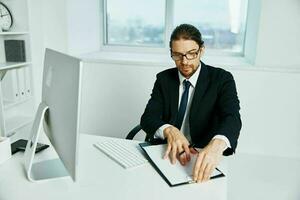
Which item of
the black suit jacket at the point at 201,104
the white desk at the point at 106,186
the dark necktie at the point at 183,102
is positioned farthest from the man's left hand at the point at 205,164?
the dark necktie at the point at 183,102

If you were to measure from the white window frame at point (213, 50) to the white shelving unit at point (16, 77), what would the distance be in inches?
33.9

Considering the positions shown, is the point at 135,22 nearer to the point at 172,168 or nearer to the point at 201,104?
the point at 201,104

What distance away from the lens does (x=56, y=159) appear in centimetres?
125

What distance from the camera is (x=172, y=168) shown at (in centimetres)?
112

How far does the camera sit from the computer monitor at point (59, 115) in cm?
86

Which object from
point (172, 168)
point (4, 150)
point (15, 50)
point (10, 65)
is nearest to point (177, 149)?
point (172, 168)

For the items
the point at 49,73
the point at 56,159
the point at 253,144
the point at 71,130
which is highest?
the point at 49,73

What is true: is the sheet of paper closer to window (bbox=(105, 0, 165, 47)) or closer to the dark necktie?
the dark necktie

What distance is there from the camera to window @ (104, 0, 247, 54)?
263 centimetres

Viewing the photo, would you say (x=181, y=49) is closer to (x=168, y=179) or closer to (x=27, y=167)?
(x=168, y=179)

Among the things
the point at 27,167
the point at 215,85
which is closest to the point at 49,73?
the point at 27,167

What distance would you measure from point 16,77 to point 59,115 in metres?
1.45

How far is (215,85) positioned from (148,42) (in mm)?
1487

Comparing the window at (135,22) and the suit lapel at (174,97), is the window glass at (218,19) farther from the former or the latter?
the suit lapel at (174,97)
